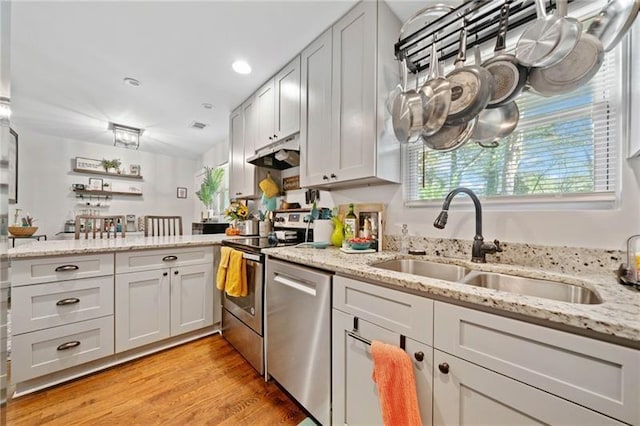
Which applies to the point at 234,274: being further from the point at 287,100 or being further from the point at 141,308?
the point at 287,100

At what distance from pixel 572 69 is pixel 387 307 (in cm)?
118

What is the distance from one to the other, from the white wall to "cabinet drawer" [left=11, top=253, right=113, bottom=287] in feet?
11.4

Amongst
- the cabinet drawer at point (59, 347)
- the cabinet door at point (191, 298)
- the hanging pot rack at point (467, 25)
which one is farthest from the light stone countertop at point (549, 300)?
the cabinet drawer at point (59, 347)

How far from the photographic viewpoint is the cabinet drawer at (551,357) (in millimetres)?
539

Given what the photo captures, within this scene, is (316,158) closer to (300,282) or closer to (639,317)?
(300,282)

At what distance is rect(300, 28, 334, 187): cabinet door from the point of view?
1782 mm

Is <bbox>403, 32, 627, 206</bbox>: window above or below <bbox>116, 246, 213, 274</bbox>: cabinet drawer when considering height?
above

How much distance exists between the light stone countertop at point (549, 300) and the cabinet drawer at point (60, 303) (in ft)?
5.62

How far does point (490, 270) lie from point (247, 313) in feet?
5.28

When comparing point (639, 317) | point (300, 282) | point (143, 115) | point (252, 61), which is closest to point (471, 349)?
point (639, 317)

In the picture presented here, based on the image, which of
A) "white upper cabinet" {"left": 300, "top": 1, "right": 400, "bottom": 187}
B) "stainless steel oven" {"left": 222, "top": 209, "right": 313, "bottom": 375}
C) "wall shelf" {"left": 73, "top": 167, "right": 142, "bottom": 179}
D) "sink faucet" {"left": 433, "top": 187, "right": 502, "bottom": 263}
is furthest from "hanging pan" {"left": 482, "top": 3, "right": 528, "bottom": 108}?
"wall shelf" {"left": 73, "top": 167, "right": 142, "bottom": 179}

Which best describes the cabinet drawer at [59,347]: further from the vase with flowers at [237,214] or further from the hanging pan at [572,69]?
the hanging pan at [572,69]

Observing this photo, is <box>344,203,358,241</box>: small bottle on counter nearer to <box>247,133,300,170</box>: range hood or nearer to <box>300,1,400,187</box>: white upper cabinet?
<box>300,1,400,187</box>: white upper cabinet

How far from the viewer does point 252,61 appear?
213 centimetres
